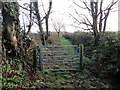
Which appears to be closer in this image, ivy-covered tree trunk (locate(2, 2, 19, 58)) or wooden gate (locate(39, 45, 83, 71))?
ivy-covered tree trunk (locate(2, 2, 19, 58))

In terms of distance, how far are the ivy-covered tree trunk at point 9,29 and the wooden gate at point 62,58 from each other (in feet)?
3.44

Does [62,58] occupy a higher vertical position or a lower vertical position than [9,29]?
lower

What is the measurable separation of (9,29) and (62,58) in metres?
2.26

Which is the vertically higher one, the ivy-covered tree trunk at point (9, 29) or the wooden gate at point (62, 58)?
the ivy-covered tree trunk at point (9, 29)

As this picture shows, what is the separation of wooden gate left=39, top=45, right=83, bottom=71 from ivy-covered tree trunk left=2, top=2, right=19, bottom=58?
1047mm

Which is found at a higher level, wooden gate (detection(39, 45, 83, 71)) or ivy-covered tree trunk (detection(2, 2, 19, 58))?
ivy-covered tree trunk (detection(2, 2, 19, 58))

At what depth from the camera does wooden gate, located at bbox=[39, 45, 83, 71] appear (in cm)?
791

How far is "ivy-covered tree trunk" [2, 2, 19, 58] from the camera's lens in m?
7.04

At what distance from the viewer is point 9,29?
23.4 ft

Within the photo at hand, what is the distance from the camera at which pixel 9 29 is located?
7.12m

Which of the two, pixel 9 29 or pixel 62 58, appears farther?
pixel 62 58

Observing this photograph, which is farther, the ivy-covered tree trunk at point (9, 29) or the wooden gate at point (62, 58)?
the wooden gate at point (62, 58)

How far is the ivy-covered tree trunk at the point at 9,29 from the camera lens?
7.04 m

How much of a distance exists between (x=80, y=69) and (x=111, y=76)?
1.12 metres
